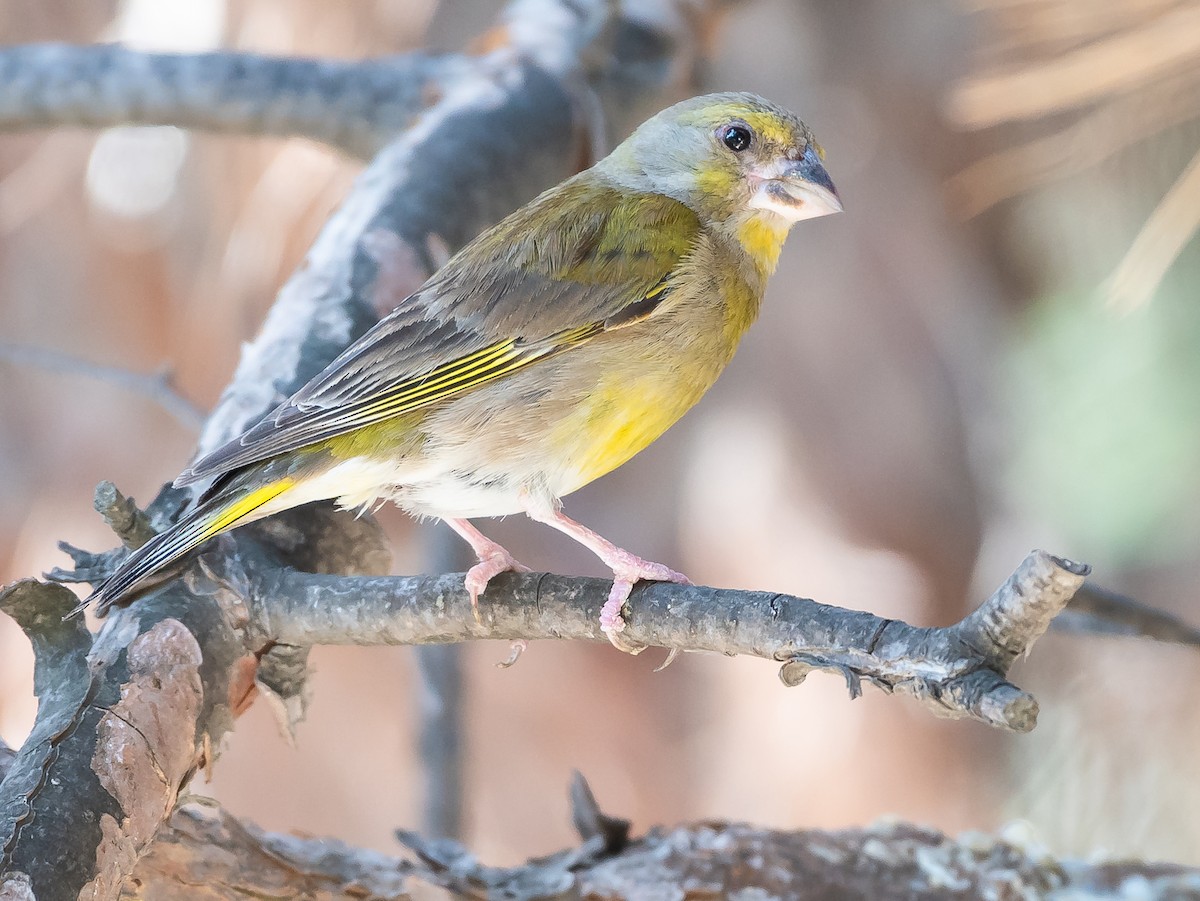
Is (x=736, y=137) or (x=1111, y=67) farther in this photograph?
(x=1111, y=67)

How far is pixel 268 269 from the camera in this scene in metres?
4.06

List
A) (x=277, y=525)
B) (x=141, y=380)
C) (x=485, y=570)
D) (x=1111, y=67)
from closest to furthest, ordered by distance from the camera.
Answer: (x=485, y=570) < (x=277, y=525) < (x=141, y=380) < (x=1111, y=67)

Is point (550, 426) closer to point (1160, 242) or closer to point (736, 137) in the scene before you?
point (736, 137)

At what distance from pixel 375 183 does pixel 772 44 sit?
2242 millimetres

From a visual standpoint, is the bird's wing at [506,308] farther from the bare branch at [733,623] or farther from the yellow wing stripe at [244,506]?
the bare branch at [733,623]

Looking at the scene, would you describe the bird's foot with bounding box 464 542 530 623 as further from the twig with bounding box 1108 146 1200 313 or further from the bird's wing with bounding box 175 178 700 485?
the twig with bounding box 1108 146 1200 313

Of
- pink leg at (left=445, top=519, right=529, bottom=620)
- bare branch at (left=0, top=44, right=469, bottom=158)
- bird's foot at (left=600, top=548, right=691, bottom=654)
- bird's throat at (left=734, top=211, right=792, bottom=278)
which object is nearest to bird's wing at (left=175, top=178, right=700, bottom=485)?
bird's throat at (left=734, top=211, right=792, bottom=278)

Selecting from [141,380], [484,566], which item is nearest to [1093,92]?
[484,566]

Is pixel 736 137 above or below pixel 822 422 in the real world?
below

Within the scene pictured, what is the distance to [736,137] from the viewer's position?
7.99ft

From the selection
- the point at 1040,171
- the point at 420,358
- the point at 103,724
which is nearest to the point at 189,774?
the point at 103,724

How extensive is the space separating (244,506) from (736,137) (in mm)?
1179

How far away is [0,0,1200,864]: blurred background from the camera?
3.74 m

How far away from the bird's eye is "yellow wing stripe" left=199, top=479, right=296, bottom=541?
42.1 inches
